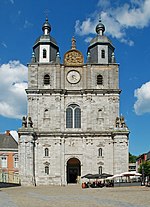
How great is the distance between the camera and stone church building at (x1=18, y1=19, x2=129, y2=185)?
5494 cm

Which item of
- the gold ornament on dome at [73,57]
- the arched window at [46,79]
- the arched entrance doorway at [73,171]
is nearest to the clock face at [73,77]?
the gold ornament on dome at [73,57]

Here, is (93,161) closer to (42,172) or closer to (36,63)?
(42,172)

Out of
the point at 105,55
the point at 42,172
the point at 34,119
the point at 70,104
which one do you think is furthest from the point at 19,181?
the point at 105,55

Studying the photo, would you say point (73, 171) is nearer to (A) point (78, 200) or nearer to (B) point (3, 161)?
(B) point (3, 161)

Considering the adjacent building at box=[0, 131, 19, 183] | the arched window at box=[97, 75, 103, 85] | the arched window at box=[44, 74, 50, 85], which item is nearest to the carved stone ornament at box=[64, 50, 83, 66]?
the arched window at box=[44, 74, 50, 85]

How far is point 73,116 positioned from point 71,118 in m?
0.42

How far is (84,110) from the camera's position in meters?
57.2

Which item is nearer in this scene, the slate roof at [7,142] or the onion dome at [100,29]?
the onion dome at [100,29]

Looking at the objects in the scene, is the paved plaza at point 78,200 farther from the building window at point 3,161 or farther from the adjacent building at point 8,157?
the building window at point 3,161

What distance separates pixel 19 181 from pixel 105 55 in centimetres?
2267

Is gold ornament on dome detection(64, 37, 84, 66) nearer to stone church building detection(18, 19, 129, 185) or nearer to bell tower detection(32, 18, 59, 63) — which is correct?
stone church building detection(18, 19, 129, 185)

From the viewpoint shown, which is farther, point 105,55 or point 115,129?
point 105,55

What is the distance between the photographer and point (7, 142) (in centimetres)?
7150

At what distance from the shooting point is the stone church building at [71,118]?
5494 centimetres
